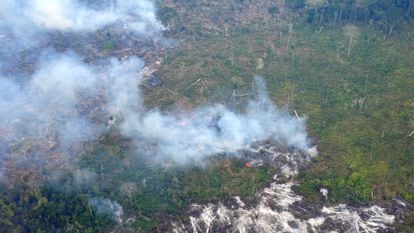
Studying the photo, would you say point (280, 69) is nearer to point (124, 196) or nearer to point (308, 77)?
point (308, 77)

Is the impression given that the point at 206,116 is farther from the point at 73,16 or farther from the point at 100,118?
the point at 73,16

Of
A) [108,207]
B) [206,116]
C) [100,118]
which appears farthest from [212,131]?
[108,207]

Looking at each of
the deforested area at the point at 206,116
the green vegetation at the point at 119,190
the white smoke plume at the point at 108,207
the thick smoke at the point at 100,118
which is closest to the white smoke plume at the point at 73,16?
the deforested area at the point at 206,116

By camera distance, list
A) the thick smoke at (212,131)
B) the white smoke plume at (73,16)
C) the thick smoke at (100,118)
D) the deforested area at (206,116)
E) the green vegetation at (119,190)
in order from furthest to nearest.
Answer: the white smoke plume at (73,16) → the thick smoke at (212,131) → the thick smoke at (100,118) → the deforested area at (206,116) → the green vegetation at (119,190)

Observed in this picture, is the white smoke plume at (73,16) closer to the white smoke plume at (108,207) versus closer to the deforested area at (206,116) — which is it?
the deforested area at (206,116)

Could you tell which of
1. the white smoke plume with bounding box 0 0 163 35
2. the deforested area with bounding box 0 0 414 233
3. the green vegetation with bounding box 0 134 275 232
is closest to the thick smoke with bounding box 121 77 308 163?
the deforested area with bounding box 0 0 414 233
